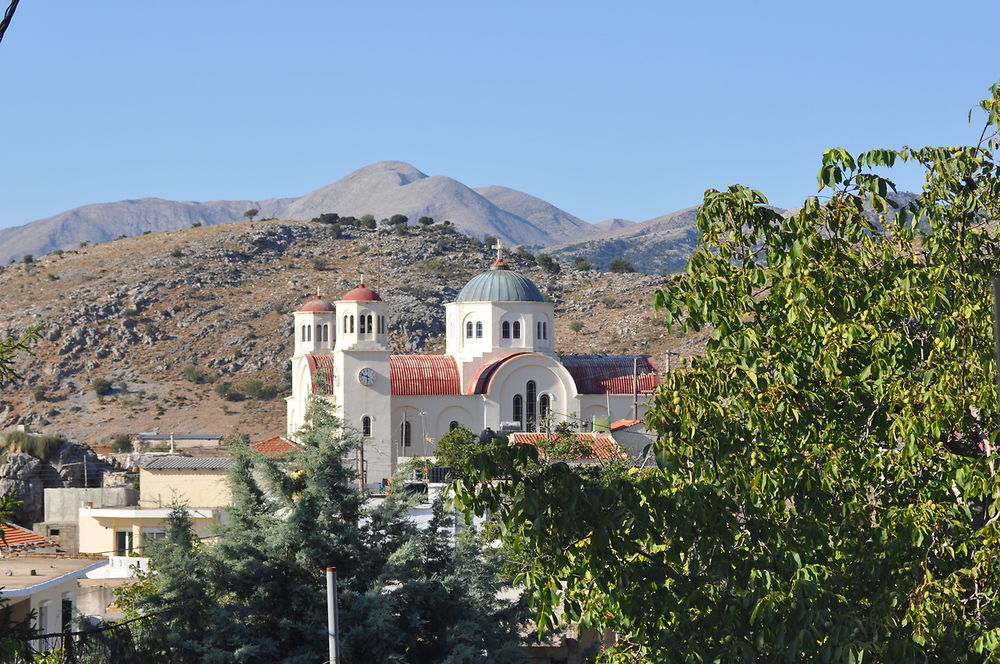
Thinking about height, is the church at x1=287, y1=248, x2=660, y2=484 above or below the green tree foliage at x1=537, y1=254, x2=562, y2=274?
below

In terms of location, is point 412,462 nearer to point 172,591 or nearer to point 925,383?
point 172,591

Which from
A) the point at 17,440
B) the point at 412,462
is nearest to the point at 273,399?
the point at 17,440

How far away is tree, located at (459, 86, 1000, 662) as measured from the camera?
337 inches

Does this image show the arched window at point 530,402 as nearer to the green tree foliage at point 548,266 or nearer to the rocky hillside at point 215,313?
the rocky hillside at point 215,313

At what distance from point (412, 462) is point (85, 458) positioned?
39267mm

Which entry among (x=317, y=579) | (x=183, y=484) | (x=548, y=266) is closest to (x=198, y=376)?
(x=548, y=266)

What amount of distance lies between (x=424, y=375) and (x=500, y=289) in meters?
4.50

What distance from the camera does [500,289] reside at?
2173 inches

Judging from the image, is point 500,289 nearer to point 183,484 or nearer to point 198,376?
point 183,484

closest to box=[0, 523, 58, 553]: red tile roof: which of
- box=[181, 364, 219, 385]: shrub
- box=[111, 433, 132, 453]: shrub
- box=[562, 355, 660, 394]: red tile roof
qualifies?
box=[562, 355, 660, 394]: red tile roof

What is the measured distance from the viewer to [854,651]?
8.25 meters

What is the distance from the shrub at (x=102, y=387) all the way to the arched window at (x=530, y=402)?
1456 inches

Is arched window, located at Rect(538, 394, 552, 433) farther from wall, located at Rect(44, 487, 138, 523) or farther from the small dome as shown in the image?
wall, located at Rect(44, 487, 138, 523)

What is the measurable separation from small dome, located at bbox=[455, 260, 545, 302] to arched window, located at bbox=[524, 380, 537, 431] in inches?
139
